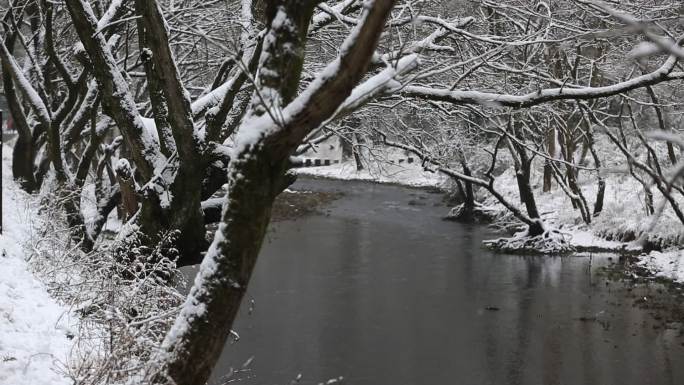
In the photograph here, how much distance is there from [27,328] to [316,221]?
18015 millimetres

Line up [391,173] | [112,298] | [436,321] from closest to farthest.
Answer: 1. [112,298]
2. [436,321]
3. [391,173]

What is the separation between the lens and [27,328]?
496 cm

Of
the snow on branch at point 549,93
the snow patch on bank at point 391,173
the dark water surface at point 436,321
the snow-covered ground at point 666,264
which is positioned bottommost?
the dark water surface at point 436,321

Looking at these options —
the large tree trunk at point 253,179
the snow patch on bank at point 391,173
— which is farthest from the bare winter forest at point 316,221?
the snow patch on bank at point 391,173

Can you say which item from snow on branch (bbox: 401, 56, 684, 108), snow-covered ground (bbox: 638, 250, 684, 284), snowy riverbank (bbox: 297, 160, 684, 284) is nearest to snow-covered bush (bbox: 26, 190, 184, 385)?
snow on branch (bbox: 401, 56, 684, 108)

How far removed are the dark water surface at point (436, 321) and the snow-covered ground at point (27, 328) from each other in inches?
63.8

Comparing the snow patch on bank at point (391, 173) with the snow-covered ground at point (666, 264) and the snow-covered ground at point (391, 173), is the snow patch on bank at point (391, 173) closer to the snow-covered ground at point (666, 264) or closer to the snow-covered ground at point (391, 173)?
the snow-covered ground at point (391, 173)

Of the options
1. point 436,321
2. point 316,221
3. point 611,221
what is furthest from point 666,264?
point 316,221

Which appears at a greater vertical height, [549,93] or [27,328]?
[549,93]

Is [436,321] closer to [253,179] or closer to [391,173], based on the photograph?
[253,179]

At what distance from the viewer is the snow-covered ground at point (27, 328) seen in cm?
426

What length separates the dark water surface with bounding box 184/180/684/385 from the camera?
378 inches

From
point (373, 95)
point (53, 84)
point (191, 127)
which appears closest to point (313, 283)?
point (53, 84)

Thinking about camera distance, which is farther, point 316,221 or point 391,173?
point 391,173
